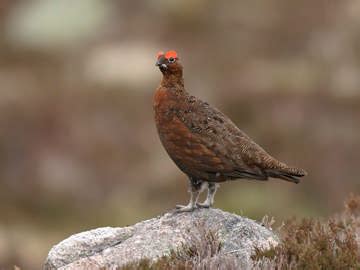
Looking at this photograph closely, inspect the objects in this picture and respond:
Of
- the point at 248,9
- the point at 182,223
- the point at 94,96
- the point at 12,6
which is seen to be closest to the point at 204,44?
the point at 248,9

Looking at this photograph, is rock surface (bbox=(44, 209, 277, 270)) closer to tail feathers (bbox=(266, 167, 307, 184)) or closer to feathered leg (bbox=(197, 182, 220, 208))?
feathered leg (bbox=(197, 182, 220, 208))

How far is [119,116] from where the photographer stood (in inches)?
909

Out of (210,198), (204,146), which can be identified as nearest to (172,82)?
(204,146)

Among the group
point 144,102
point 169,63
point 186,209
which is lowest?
point 186,209

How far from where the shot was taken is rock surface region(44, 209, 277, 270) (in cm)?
873

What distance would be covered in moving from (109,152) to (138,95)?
1.89m

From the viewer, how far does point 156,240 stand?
894cm

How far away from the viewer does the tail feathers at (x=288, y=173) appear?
9031mm

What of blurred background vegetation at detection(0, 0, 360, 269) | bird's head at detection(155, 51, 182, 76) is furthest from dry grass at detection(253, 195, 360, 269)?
blurred background vegetation at detection(0, 0, 360, 269)

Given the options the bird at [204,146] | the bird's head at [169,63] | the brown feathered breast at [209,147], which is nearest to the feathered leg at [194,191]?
the bird at [204,146]

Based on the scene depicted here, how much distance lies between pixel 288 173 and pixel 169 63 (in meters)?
1.58

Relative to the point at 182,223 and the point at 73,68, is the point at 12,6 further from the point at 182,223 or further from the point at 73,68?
the point at 182,223

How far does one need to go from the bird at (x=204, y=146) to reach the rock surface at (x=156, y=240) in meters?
0.28

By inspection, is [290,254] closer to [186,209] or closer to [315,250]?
[315,250]
